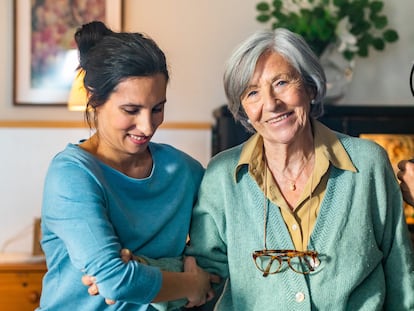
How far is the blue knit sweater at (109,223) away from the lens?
1.55 m

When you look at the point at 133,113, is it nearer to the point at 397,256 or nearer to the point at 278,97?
→ the point at 278,97

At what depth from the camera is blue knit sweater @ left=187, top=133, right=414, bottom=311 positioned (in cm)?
167

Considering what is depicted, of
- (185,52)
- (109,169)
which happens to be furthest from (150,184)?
(185,52)

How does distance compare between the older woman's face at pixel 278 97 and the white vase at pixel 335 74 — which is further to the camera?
the white vase at pixel 335 74

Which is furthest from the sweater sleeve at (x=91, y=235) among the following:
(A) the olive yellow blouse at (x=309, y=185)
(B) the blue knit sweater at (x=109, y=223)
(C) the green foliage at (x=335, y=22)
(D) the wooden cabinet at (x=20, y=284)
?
(C) the green foliage at (x=335, y=22)

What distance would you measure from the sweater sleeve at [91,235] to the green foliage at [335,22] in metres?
1.85

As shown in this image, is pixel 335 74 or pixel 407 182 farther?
pixel 335 74

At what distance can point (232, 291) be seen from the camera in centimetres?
176

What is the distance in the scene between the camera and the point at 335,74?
334 cm

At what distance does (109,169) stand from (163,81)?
0.24 meters

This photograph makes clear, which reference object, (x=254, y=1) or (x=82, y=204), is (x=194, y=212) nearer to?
(x=82, y=204)

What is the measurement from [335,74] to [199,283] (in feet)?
6.07

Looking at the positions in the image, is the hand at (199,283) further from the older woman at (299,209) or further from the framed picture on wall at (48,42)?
the framed picture on wall at (48,42)

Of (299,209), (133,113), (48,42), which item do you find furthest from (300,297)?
(48,42)
